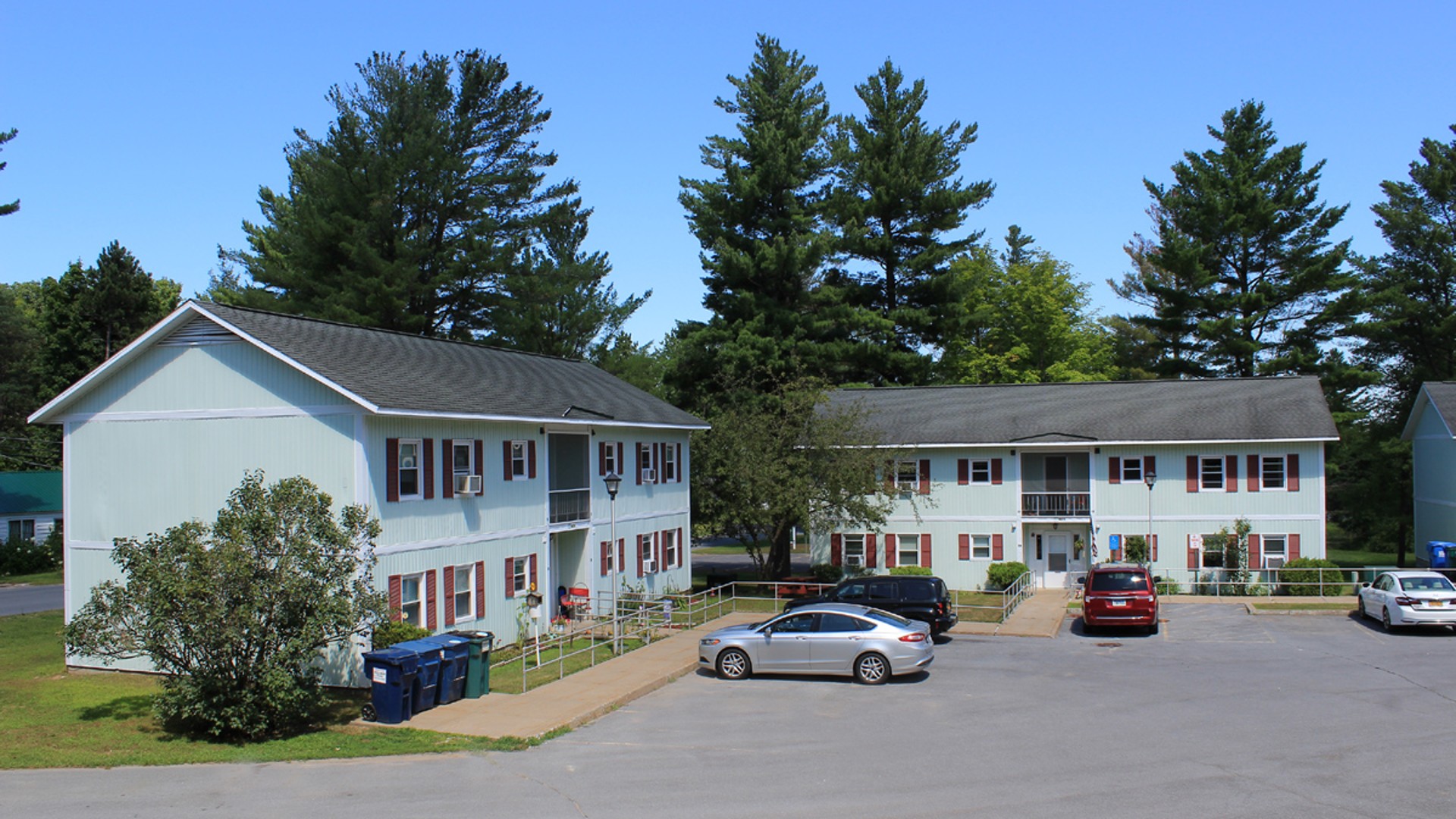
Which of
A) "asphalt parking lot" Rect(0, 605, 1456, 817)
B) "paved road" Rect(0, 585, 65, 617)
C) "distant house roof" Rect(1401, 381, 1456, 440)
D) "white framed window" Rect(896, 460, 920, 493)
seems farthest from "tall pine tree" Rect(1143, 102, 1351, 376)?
"paved road" Rect(0, 585, 65, 617)

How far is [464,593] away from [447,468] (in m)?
2.90

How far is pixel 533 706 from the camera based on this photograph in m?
17.9

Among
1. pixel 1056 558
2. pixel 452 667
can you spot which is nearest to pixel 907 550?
pixel 1056 558

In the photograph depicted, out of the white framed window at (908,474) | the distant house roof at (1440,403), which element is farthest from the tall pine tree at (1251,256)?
the white framed window at (908,474)

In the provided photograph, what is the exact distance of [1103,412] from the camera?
3906 centimetres

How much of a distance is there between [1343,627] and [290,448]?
2515 centimetres

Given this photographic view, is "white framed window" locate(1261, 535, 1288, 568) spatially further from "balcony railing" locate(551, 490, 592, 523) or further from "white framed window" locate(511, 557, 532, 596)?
"white framed window" locate(511, 557, 532, 596)

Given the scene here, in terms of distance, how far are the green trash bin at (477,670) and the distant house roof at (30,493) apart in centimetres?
4114

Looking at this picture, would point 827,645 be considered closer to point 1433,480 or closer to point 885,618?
point 885,618

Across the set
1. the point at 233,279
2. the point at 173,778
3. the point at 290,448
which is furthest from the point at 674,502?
the point at 233,279

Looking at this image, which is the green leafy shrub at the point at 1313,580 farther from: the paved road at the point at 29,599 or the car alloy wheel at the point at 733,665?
the paved road at the point at 29,599

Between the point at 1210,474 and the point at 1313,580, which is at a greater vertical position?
the point at 1210,474

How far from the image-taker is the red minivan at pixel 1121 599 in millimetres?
25797

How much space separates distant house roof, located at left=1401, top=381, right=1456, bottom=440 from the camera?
124 ft
